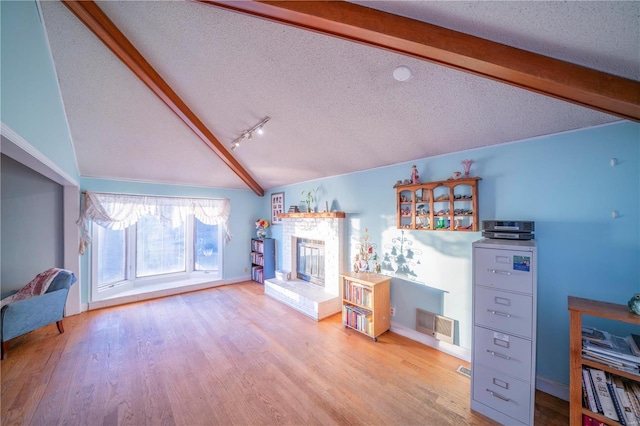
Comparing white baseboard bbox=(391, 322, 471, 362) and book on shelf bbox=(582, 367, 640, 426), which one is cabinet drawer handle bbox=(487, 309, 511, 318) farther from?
white baseboard bbox=(391, 322, 471, 362)

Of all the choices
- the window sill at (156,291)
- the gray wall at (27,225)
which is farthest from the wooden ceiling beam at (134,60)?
the window sill at (156,291)

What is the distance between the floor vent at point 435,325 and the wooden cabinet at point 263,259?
11.0 ft

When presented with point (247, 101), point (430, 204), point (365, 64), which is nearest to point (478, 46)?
point (365, 64)

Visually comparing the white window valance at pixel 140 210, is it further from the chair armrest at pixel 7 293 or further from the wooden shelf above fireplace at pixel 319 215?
the wooden shelf above fireplace at pixel 319 215

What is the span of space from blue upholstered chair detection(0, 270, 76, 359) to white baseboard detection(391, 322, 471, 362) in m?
4.31

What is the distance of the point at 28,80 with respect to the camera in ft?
5.56

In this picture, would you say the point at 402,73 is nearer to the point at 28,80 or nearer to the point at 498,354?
the point at 498,354

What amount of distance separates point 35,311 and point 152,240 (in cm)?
209

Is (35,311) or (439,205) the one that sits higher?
(439,205)

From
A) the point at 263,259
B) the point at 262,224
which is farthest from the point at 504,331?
the point at 262,224

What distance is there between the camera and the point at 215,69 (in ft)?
7.02

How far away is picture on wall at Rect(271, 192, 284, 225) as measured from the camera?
518 centimetres

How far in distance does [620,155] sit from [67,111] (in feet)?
17.8

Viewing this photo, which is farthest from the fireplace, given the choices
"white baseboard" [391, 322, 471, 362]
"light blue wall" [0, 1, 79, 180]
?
"light blue wall" [0, 1, 79, 180]
